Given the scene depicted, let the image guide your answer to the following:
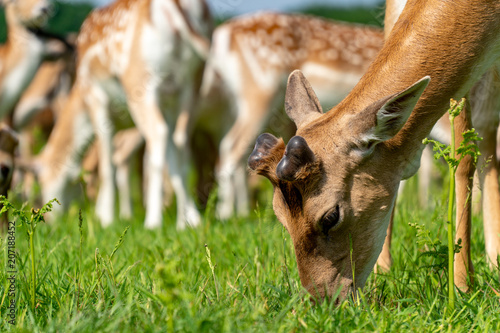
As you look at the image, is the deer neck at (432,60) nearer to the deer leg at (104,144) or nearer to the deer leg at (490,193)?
the deer leg at (490,193)

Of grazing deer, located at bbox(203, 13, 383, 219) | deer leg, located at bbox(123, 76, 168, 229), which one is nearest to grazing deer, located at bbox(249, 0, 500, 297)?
deer leg, located at bbox(123, 76, 168, 229)

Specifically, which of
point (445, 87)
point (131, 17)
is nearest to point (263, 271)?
point (445, 87)

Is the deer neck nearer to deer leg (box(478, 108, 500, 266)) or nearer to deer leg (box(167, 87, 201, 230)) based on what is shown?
deer leg (box(478, 108, 500, 266))

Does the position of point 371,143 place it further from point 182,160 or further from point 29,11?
point 29,11

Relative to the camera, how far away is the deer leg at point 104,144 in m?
7.52

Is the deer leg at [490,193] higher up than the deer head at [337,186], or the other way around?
the deer head at [337,186]

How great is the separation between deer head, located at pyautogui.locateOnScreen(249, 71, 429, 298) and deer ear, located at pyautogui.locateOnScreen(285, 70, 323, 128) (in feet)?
0.73

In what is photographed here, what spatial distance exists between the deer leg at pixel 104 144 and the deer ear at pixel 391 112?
5160mm

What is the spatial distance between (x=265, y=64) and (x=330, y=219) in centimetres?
530

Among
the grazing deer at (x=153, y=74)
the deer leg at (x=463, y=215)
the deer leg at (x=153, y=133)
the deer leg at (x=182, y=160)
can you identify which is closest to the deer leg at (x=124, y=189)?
Answer: the grazing deer at (x=153, y=74)

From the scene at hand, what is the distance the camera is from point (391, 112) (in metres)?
2.72

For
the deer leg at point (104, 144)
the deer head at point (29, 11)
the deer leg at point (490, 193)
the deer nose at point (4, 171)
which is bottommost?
the deer leg at point (104, 144)

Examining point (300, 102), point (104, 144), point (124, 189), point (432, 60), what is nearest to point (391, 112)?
point (432, 60)

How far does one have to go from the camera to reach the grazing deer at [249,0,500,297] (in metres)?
2.76
